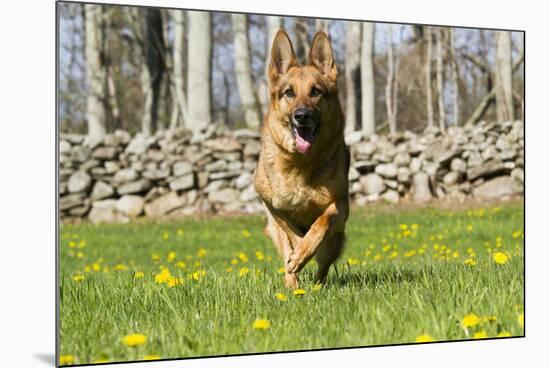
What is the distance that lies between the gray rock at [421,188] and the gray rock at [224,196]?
2382mm

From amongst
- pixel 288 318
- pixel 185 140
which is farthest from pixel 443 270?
pixel 185 140

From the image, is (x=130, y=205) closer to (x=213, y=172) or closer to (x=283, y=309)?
(x=213, y=172)

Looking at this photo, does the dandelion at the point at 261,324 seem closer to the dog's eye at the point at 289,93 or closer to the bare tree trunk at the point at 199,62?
the dog's eye at the point at 289,93

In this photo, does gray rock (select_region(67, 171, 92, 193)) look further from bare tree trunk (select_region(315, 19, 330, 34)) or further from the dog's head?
the dog's head

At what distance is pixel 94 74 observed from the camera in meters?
12.1

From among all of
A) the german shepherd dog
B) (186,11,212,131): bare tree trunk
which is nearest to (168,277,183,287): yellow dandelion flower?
the german shepherd dog

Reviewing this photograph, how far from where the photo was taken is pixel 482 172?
1028 cm

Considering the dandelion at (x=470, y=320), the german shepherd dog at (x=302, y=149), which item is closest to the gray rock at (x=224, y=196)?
the german shepherd dog at (x=302, y=149)

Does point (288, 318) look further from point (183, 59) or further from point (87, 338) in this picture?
point (183, 59)

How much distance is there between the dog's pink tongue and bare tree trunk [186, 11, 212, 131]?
22.7ft

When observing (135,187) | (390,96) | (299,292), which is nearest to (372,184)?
(390,96)

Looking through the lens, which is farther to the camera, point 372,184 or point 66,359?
point 372,184

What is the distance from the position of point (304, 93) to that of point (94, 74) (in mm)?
8033
